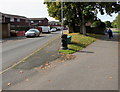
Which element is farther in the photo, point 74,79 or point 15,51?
point 15,51

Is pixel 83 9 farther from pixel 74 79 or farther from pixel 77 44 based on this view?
pixel 74 79

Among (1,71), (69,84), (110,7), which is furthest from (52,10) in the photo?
(69,84)

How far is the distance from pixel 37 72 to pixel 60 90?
2490mm

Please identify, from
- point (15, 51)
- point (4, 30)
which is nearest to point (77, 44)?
point (15, 51)

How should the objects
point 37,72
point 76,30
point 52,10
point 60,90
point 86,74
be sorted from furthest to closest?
1. point 76,30
2. point 52,10
3. point 37,72
4. point 86,74
5. point 60,90

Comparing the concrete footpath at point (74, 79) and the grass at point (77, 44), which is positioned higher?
the grass at point (77, 44)

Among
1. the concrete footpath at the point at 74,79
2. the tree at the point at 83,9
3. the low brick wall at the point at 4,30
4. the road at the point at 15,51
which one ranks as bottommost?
the concrete footpath at the point at 74,79

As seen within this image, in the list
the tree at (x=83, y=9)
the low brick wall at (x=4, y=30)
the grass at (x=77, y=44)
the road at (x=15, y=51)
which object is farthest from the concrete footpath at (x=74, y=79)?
the low brick wall at (x=4, y=30)

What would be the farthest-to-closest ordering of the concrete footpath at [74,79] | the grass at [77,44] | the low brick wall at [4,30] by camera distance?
the low brick wall at [4,30], the grass at [77,44], the concrete footpath at [74,79]

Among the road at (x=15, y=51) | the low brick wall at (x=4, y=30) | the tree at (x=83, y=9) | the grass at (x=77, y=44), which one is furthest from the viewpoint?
the low brick wall at (x=4, y=30)

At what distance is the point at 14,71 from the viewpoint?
317 inches

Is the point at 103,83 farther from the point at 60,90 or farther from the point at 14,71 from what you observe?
the point at 14,71

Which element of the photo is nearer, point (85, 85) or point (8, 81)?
point (85, 85)

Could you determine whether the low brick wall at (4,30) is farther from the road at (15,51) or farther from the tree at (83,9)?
the road at (15,51)
